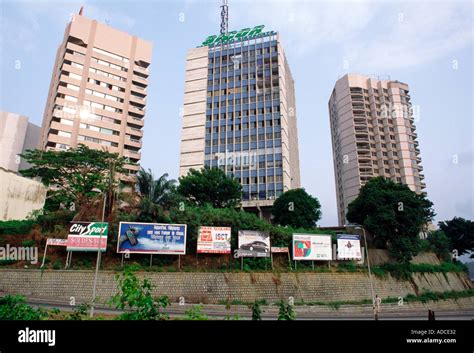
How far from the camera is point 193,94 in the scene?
68.5 metres

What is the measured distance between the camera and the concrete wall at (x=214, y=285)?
81.7ft

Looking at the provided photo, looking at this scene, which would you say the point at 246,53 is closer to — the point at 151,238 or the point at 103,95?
the point at 103,95

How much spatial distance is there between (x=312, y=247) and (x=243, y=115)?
38.5 m

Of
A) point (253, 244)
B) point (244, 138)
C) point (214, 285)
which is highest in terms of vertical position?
point (244, 138)

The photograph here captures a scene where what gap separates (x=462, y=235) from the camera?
55.1 m

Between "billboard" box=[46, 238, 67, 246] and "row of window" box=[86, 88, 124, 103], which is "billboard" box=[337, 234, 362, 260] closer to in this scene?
"billboard" box=[46, 238, 67, 246]

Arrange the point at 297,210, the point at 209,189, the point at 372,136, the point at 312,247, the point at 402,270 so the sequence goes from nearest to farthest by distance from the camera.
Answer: the point at 312,247 → the point at 402,270 → the point at 209,189 → the point at 297,210 → the point at 372,136

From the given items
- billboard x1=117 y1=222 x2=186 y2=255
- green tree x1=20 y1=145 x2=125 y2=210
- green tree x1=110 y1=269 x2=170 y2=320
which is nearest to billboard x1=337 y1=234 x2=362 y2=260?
billboard x1=117 y1=222 x2=186 y2=255

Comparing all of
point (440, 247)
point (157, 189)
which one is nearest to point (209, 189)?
point (157, 189)

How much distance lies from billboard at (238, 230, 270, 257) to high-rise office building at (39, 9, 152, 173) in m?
39.9

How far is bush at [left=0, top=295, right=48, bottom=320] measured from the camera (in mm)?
4680

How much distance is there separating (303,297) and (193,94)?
2084 inches

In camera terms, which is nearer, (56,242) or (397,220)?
(56,242)

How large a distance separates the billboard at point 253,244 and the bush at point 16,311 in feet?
82.4
